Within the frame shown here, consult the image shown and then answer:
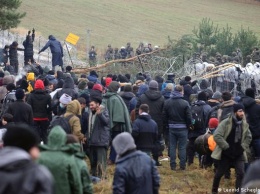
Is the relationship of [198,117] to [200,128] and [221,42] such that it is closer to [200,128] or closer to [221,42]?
[200,128]

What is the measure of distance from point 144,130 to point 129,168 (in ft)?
17.4

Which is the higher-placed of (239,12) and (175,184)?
(239,12)

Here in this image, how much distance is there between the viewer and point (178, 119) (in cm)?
1497

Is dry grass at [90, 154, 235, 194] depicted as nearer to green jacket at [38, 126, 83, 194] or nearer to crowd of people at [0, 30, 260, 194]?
crowd of people at [0, 30, 260, 194]

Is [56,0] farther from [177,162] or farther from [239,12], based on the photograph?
[177,162]

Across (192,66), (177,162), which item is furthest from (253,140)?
(192,66)

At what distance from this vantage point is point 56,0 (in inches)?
2881

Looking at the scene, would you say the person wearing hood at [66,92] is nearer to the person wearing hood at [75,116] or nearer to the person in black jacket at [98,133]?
the person in black jacket at [98,133]

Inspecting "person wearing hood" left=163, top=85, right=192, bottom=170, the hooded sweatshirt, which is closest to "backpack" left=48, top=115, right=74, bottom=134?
"person wearing hood" left=163, top=85, right=192, bottom=170

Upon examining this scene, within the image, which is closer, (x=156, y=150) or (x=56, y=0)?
(x=156, y=150)

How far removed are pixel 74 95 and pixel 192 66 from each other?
11206 mm

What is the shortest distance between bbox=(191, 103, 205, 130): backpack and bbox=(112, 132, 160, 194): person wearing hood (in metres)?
7.05

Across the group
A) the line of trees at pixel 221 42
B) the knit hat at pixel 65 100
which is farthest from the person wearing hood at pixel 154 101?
the line of trees at pixel 221 42

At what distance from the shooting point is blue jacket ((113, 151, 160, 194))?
823 centimetres
